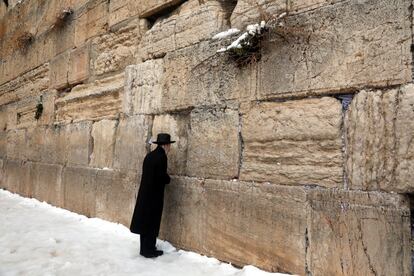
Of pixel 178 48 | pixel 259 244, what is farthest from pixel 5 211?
pixel 259 244

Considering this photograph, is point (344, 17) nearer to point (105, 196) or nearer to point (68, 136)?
point (105, 196)

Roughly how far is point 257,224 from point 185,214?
921 mm

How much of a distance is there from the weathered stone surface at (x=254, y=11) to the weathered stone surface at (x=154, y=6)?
3.19ft

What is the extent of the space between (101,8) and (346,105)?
4100mm

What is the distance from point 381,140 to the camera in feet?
8.53

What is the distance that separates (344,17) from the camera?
9.33 ft

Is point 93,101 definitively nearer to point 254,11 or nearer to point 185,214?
point 185,214

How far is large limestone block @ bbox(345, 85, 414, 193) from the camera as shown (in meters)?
2.49

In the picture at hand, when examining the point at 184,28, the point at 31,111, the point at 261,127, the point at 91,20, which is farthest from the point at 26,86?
the point at 261,127

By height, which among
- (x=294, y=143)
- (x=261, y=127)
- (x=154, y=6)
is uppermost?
(x=154, y=6)

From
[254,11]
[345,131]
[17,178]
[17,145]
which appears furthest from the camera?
[17,145]

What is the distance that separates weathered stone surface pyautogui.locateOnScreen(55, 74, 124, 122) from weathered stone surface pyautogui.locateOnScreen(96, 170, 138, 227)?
819mm

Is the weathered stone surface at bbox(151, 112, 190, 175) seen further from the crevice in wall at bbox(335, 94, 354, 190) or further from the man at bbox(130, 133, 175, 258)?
the crevice in wall at bbox(335, 94, 354, 190)

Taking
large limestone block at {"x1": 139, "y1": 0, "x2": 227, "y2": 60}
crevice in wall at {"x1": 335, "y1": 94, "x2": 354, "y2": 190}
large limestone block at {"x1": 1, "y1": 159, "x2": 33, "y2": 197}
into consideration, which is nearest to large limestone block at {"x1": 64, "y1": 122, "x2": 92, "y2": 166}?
large limestone block at {"x1": 139, "y1": 0, "x2": 227, "y2": 60}
